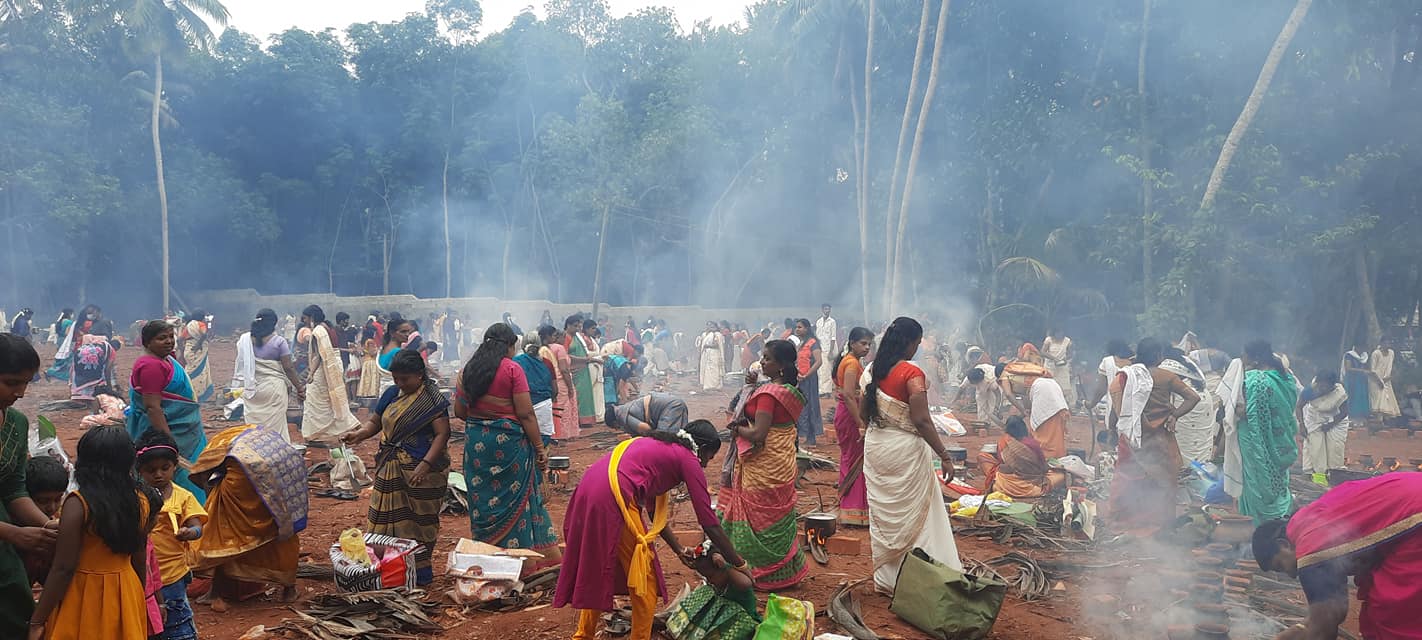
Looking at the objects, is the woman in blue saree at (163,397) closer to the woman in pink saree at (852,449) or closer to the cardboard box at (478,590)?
the cardboard box at (478,590)

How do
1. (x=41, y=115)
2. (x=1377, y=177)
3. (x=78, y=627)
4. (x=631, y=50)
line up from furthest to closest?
(x=631, y=50)
(x=41, y=115)
(x=1377, y=177)
(x=78, y=627)

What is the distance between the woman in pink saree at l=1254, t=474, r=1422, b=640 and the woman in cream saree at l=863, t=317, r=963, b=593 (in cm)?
234

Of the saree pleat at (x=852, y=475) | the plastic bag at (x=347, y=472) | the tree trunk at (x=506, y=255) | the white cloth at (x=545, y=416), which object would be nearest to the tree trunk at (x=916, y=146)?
the white cloth at (x=545, y=416)

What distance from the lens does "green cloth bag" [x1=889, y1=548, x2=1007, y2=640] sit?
4.87 meters

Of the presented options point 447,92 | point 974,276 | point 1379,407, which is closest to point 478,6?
point 447,92

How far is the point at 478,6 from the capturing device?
39.0 meters

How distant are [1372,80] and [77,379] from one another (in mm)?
24648

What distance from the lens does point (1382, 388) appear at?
51.1 feet

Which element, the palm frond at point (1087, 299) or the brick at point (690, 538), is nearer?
the brick at point (690, 538)

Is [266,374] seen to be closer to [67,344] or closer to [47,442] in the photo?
[47,442]

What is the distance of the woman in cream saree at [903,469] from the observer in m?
5.54

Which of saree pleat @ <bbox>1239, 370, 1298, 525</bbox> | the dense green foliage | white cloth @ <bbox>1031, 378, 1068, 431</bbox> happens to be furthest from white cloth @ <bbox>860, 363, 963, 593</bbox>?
the dense green foliage

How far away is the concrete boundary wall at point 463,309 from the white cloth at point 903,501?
83.2 ft

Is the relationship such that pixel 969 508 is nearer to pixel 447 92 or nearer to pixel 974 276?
pixel 974 276
